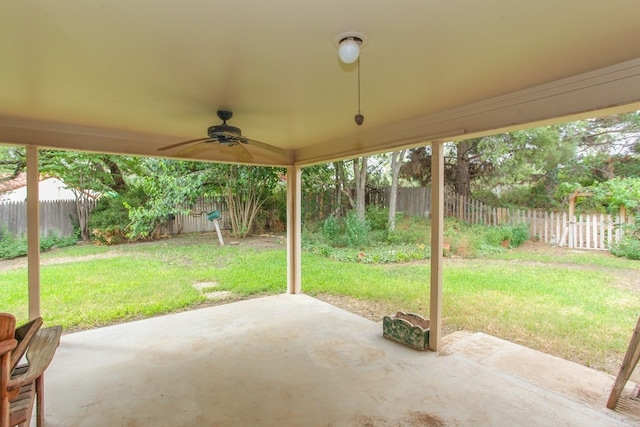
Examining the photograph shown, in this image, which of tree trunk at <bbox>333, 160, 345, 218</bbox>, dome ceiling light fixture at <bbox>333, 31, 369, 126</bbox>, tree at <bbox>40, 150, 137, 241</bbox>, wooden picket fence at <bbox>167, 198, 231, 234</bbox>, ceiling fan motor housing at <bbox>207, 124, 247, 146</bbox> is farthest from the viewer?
wooden picket fence at <bbox>167, 198, 231, 234</bbox>

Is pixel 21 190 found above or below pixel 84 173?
below

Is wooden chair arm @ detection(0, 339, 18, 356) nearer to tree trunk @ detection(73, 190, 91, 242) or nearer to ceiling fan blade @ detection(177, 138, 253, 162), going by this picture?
ceiling fan blade @ detection(177, 138, 253, 162)

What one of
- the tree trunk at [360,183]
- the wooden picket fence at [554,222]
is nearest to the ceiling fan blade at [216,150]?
the tree trunk at [360,183]

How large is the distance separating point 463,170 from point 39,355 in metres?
8.14

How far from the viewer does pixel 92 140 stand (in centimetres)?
337

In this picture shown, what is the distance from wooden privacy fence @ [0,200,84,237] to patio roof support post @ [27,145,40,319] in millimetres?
4589

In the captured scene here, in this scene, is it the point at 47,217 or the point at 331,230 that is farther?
the point at 331,230

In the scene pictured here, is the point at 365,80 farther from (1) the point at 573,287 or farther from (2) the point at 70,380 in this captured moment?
(1) the point at 573,287

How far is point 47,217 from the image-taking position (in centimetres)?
719

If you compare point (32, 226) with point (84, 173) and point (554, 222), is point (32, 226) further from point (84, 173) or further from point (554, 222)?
point (554, 222)

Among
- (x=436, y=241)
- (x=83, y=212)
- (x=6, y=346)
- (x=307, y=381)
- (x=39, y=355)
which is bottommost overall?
(x=307, y=381)

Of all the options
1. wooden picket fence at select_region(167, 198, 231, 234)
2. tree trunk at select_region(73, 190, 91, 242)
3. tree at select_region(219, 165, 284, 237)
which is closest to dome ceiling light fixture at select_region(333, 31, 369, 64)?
tree at select_region(219, 165, 284, 237)

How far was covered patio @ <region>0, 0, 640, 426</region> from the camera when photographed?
1.41 meters

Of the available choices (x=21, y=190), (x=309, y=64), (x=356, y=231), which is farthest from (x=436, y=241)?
(x=21, y=190)
